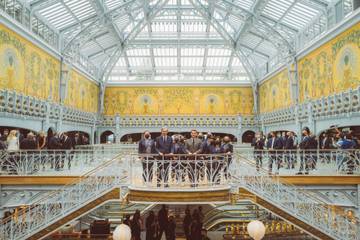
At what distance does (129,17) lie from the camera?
102ft

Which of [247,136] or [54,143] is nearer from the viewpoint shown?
[54,143]

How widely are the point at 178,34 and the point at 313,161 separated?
24204 millimetres

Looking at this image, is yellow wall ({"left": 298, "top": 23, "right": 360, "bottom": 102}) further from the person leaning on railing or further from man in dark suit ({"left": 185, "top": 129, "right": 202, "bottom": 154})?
man in dark suit ({"left": 185, "top": 129, "right": 202, "bottom": 154})

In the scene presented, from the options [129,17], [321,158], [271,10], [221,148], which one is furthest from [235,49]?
[221,148]

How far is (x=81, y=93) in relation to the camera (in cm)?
3048

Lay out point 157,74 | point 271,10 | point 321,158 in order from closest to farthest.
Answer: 1. point 321,158
2. point 271,10
3. point 157,74

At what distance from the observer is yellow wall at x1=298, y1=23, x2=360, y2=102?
1712cm

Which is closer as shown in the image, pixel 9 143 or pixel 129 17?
pixel 9 143

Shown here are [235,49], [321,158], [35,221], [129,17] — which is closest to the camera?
[35,221]

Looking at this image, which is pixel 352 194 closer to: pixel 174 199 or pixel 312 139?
Result: pixel 312 139

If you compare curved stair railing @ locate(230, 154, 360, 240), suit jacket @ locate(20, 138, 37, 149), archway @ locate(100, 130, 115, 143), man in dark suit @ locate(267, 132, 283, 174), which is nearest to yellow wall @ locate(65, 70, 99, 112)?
archway @ locate(100, 130, 115, 143)

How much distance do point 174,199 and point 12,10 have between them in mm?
14405

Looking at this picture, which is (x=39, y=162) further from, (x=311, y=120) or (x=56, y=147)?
(x=311, y=120)

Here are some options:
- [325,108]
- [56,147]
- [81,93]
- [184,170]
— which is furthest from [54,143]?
[81,93]
